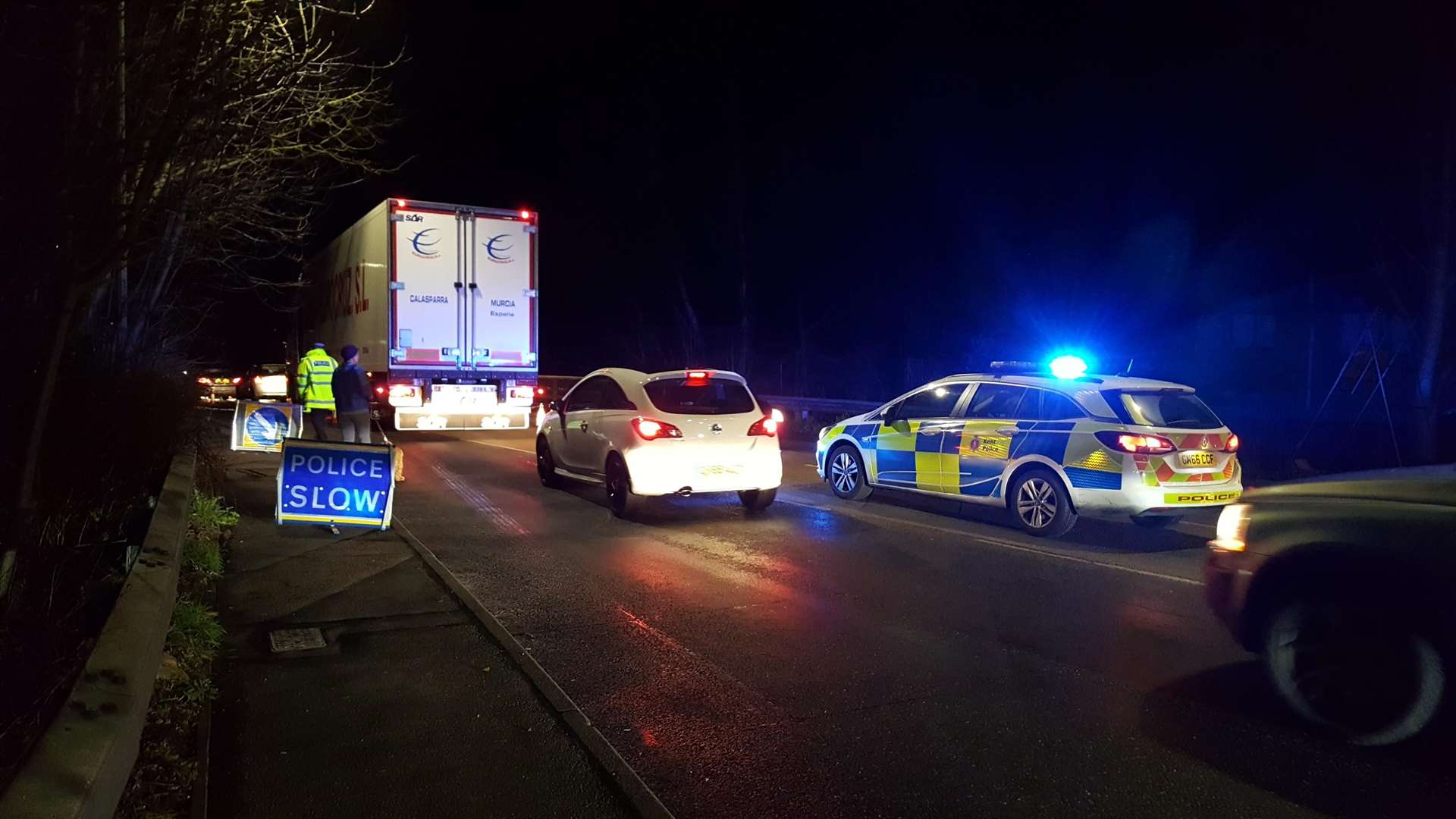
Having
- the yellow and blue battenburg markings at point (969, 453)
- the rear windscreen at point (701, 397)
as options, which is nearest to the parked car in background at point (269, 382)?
the rear windscreen at point (701, 397)

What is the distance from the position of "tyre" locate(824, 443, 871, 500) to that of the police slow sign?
16.1 feet

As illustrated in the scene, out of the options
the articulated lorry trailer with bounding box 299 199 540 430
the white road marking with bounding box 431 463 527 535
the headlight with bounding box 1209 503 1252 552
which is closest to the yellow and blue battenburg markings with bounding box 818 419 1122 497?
the headlight with bounding box 1209 503 1252 552

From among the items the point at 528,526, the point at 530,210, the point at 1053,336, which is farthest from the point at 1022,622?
the point at 1053,336

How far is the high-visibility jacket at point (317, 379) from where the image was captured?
11985mm

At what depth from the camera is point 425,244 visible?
15703 mm

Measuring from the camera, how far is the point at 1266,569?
4512mm

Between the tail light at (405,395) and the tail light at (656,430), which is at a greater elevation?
the tail light at (405,395)

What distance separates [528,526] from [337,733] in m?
A: 5.13

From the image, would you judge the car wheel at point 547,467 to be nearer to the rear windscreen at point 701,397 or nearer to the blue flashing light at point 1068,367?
the rear windscreen at point 701,397

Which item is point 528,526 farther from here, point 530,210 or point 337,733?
point 530,210

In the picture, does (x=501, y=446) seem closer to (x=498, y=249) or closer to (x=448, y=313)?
(x=448, y=313)

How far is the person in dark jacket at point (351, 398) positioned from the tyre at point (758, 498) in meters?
4.28

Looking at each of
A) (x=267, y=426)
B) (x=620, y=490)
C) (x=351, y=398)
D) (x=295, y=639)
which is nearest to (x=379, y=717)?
(x=295, y=639)

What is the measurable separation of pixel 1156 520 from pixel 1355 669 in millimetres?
4599
